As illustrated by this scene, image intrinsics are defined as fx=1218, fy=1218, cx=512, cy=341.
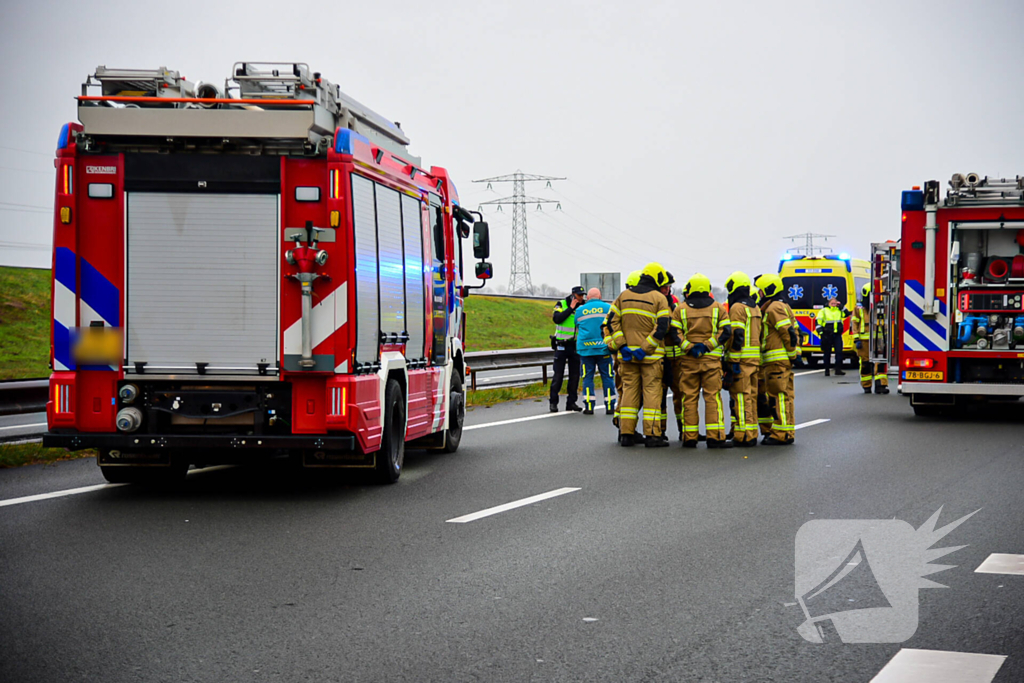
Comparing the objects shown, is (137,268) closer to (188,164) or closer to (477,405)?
(188,164)

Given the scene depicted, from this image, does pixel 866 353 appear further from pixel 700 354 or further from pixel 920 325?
pixel 700 354

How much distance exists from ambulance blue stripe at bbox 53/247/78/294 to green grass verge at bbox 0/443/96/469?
292 centimetres

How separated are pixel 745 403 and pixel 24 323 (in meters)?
26.1

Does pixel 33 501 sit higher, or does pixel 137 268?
pixel 137 268

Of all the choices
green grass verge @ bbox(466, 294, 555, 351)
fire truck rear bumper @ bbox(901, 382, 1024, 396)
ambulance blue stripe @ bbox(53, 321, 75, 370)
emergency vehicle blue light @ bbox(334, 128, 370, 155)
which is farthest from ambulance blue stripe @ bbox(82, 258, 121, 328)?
green grass verge @ bbox(466, 294, 555, 351)

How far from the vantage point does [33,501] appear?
29.8 ft

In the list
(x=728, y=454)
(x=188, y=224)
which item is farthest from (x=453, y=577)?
(x=728, y=454)

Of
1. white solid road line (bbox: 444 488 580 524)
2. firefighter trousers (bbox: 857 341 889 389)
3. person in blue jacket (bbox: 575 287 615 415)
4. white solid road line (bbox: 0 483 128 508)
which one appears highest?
person in blue jacket (bbox: 575 287 615 415)

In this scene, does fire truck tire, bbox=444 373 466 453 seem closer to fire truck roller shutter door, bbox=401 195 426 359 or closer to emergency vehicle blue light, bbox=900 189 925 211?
fire truck roller shutter door, bbox=401 195 426 359

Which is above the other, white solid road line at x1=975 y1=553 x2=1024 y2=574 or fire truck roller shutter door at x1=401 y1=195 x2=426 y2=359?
fire truck roller shutter door at x1=401 y1=195 x2=426 y2=359

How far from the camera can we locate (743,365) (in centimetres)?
1352

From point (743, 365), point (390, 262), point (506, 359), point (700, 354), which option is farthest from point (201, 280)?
point (506, 359)

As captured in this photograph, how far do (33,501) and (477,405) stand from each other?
10.8 meters

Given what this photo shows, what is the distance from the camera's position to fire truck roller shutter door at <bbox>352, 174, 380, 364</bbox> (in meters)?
9.23
